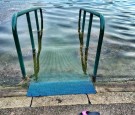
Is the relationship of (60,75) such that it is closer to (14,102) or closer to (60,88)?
(60,88)

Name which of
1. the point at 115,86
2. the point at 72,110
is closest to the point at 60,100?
the point at 72,110

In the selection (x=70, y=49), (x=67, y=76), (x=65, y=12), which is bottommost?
(x=65, y=12)

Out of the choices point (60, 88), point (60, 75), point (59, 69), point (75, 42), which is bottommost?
point (75, 42)

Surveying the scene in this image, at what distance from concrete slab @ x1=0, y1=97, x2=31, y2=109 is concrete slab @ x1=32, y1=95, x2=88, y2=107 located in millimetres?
104

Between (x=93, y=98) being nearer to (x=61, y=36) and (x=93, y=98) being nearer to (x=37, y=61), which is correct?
(x=37, y=61)

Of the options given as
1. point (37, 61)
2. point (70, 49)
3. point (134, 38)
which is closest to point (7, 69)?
point (37, 61)

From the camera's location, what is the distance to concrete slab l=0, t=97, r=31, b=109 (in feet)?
11.6

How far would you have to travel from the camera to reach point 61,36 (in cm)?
834

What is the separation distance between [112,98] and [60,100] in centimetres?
78

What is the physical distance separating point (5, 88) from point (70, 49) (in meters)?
3.06

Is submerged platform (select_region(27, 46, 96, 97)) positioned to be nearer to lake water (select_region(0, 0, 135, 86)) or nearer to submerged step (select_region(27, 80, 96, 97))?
submerged step (select_region(27, 80, 96, 97))

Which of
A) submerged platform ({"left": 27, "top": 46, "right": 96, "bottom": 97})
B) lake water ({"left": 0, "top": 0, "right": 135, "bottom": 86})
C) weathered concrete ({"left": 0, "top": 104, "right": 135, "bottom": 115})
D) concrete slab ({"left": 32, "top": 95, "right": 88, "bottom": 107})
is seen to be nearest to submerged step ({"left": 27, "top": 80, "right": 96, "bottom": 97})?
submerged platform ({"left": 27, "top": 46, "right": 96, "bottom": 97})

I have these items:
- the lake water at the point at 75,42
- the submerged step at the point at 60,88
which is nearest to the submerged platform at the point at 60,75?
the submerged step at the point at 60,88

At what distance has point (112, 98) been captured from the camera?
12.1 ft
